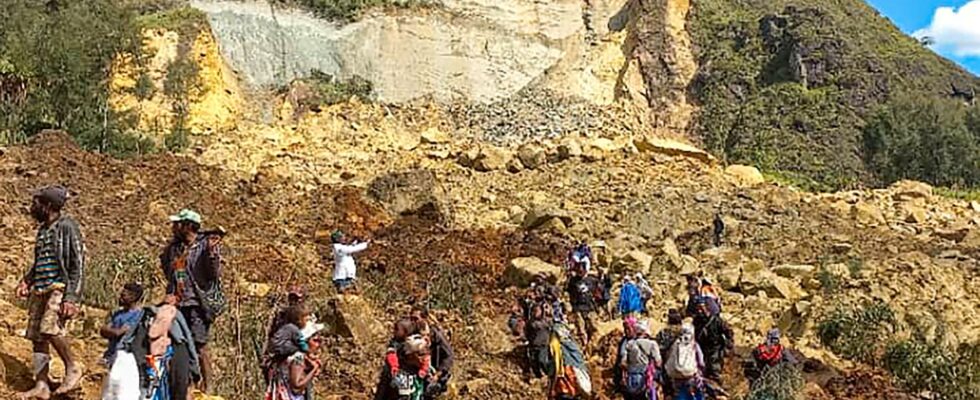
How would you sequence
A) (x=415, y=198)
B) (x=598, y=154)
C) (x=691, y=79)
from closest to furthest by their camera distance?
(x=415, y=198), (x=598, y=154), (x=691, y=79)

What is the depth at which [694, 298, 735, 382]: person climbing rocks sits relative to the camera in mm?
9773

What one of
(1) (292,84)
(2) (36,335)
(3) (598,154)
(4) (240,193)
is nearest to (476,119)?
(1) (292,84)

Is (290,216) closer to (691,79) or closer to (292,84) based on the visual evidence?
(292,84)

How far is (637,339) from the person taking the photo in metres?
7.74

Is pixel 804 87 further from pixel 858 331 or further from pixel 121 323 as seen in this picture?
pixel 121 323

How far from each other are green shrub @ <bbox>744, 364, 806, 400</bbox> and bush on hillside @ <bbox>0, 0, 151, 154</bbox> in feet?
63.3

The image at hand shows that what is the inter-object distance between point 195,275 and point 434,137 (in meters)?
25.4

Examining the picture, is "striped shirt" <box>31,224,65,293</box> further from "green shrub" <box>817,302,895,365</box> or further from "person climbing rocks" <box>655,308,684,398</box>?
"green shrub" <box>817,302,895,365</box>

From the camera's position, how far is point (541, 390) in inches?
395

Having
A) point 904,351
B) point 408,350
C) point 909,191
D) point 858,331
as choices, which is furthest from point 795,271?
point 408,350

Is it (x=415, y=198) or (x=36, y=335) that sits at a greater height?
(x=36, y=335)

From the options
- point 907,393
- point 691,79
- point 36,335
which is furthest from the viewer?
point 691,79

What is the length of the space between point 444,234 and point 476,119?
17.2 metres

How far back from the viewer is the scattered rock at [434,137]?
1230 inches
